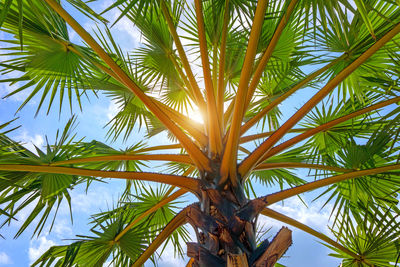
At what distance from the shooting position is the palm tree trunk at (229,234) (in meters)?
1.84

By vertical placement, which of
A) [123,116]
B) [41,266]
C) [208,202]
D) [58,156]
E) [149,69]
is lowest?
[41,266]

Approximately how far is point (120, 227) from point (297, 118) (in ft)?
6.71

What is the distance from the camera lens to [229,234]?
6.37 ft

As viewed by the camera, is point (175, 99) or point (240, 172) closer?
point (240, 172)

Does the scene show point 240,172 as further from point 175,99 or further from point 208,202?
point 175,99

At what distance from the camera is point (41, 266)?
2.78 meters

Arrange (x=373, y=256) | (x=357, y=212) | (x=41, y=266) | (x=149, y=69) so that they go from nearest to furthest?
(x=41, y=266) → (x=373, y=256) → (x=357, y=212) → (x=149, y=69)

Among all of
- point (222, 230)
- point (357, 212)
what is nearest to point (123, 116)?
point (222, 230)

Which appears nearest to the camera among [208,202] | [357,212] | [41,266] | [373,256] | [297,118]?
[208,202]

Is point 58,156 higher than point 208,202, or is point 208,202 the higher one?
point 58,156

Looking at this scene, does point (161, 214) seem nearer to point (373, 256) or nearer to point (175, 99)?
point (175, 99)

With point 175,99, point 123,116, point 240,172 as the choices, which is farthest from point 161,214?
point 240,172

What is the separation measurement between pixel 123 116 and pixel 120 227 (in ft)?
5.42

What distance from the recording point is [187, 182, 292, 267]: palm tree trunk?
1.84 metres
